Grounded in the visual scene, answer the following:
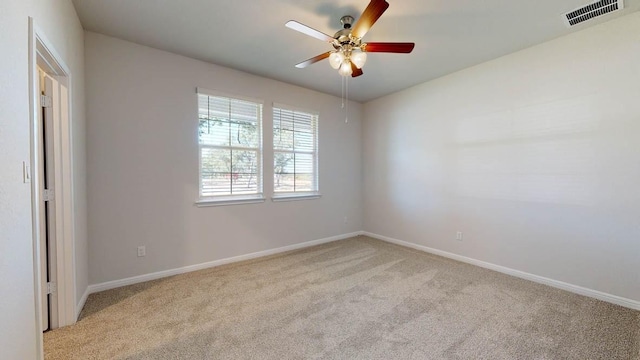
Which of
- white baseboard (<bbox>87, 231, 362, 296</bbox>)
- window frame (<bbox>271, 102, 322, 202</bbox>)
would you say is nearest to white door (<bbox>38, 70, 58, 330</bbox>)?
Result: white baseboard (<bbox>87, 231, 362, 296</bbox>)

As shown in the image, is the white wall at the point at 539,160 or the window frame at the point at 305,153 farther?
the window frame at the point at 305,153

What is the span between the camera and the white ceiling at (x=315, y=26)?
2309 millimetres

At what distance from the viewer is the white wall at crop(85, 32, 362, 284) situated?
2795 mm

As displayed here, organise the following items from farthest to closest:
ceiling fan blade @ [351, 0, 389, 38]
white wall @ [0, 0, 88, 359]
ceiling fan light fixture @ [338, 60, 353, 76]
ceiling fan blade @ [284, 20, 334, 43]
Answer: ceiling fan light fixture @ [338, 60, 353, 76] → ceiling fan blade @ [284, 20, 334, 43] → ceiling fan blade @ [351, 0, 389, 38] → white wall @ [0, 0, 88, 359]

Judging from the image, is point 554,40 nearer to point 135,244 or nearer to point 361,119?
point 361,119

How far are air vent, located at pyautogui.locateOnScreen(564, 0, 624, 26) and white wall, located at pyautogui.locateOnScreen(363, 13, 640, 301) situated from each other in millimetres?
270

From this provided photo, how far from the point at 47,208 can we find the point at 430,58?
4.13 meters

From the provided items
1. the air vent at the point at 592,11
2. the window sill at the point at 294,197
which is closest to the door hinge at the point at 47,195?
the window sill at the point at 294,197

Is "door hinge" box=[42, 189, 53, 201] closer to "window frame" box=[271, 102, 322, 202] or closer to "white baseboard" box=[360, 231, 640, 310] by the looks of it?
"window frame" box=[271, 102, 322, 202]

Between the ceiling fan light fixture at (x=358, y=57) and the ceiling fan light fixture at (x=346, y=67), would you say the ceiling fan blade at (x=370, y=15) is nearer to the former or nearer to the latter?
the ceiling fan light fixture at (x=358, y=57)

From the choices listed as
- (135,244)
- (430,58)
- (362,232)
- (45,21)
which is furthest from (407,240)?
(45,21)

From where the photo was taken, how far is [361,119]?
5.28m

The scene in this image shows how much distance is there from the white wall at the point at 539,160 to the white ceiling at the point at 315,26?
0.33m

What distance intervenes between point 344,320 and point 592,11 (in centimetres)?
353
